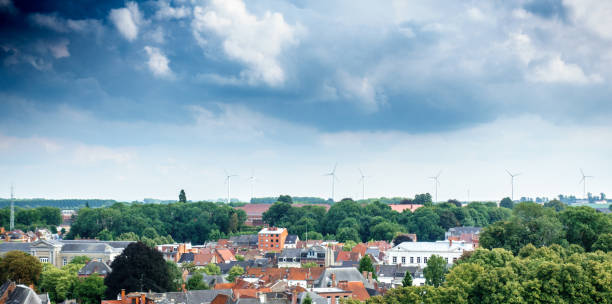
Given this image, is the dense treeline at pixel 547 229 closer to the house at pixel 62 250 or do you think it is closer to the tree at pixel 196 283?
the tree at pixel 196 283

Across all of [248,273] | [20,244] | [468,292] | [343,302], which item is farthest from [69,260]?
[468,292]

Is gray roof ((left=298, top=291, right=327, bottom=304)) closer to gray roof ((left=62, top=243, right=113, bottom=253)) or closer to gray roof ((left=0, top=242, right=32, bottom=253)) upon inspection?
gray roof ((left=62, top=243, right=113, bottom=253))

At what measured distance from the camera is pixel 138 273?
78562mm

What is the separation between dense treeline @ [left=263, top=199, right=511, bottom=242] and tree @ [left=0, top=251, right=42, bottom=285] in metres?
86.7

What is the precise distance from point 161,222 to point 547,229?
119357 millimetres

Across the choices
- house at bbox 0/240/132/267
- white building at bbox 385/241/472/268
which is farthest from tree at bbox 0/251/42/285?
white building at bbox 385/241/472/268

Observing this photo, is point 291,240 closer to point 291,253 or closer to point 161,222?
point 291,253

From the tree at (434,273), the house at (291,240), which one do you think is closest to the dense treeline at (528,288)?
the tree at (434,273)

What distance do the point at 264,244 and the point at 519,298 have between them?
10928cm

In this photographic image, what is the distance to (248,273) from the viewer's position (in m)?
99.2

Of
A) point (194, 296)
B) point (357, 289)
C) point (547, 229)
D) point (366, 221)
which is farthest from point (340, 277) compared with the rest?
point (366, 221)

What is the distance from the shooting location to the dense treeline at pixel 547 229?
85688 mm

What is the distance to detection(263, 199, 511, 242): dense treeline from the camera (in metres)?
169

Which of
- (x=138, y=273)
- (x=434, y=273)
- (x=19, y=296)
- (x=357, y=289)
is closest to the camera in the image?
(x=19, y=296)
